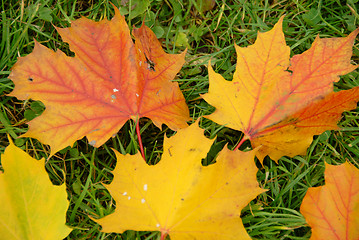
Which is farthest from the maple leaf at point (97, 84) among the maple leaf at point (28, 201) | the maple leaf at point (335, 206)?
the maple leaf at point (335, 206)

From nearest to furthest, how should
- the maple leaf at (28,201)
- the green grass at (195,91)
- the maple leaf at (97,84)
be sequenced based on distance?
the maple leaf at (28,201) → the maple leaf at (97,84) → the green grass at (195,91)

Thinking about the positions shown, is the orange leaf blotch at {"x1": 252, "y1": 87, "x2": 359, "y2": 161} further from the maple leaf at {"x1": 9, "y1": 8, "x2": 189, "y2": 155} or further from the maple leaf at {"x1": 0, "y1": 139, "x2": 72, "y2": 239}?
the maple leaf at {"x1": 0, "y1": 139, "x2": 72, "y2": 239}

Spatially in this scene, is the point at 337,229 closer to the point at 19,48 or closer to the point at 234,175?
the point at 234,175

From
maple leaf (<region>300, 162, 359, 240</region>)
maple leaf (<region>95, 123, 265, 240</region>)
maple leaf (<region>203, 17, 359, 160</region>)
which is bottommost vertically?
maple leaf (<region>300, 162, 359, 240</region>)

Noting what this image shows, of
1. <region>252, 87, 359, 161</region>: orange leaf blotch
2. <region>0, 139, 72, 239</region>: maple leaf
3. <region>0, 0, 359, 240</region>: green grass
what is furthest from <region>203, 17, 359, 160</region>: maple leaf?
<region>0, 139, 72, 239</region>: maple leaf

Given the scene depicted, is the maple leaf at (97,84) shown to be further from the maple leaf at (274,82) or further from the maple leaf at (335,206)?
the maple leaf at (335,206)

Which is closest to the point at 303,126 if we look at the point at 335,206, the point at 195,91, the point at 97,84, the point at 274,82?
the point at 274,82

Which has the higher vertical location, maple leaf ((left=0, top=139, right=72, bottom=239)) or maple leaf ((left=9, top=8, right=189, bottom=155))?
maple leaf ((left=9, top=8, right=189, bottom=155))
